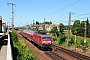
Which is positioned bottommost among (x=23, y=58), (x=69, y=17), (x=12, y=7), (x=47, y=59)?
(x=47, y=59)

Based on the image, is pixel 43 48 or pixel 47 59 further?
pixel 43 48

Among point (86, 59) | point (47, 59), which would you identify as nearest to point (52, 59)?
point (47, 59)

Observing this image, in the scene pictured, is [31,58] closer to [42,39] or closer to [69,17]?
[42,39]

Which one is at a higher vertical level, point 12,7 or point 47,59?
point 12,7

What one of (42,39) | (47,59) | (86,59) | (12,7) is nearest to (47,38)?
(42,39)

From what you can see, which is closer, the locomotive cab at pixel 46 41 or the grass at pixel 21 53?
the grass at pixel 21 53

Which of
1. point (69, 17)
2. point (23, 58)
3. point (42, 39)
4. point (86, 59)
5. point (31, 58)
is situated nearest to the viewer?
point (23, 58)

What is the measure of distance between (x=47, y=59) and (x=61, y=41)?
21670 mm

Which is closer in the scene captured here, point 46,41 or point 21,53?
point 21,53

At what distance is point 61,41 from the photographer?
43.9 m

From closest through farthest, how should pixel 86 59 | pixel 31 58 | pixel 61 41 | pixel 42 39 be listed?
pixel 31 58 → pixel 86 59 → pixel 42 39 → pixel 61 41

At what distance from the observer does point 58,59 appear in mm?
21875

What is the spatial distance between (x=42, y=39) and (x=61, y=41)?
15621mm

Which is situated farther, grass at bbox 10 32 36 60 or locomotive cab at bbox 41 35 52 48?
locomotive cab at bbox 41 35 52 48
